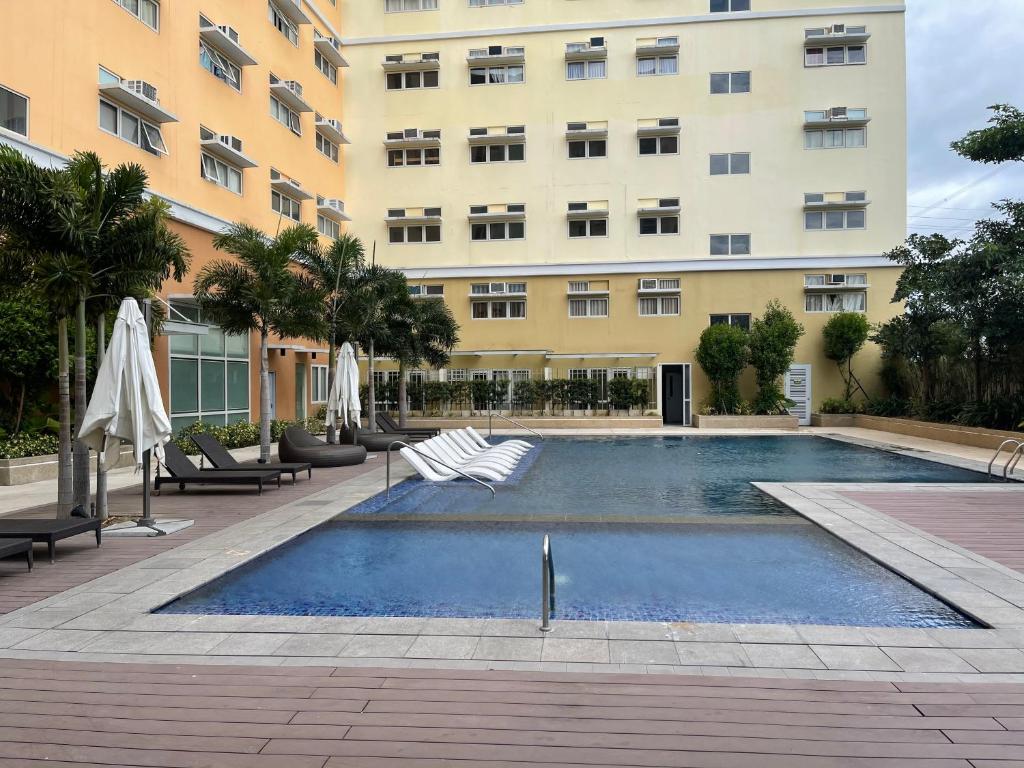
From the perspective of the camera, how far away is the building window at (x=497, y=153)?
27.8 m

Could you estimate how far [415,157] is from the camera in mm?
28328

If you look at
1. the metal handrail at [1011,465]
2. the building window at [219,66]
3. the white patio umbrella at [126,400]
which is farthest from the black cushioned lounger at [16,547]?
the building window at [219,66]

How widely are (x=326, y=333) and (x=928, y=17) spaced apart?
24573 millimetres

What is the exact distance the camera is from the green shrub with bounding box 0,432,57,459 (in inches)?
475

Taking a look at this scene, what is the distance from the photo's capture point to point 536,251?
90.4ft

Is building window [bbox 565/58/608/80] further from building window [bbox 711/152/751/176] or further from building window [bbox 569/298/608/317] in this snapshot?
building window [bbox 569/298/608/317]

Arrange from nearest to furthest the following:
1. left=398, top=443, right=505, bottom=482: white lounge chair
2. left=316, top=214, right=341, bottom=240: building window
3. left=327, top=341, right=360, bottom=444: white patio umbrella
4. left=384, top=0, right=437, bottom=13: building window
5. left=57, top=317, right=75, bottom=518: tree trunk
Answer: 1. left=57, top=317, right=75, bottom=518: tree trunk
2. left=398, top=443, right=505, bottom=482: white lounge chair
3. left=327, top=341, right=360, bottom=444: white patio umbrella
4. left=316, top=214, right=341, bottom=240: building window
5. left=384, top=0, right=437, bottom=13: building window

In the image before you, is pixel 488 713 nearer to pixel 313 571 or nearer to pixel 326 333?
pixel 313 571

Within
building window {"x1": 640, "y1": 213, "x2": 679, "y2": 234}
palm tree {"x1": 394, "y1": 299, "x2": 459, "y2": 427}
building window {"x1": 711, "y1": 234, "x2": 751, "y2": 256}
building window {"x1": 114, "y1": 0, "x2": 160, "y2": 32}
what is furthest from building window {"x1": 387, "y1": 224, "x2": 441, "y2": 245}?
building window {"x1": 114, "y1": 0, "x2": 160, "y2": 32}

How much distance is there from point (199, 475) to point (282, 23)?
1832 cm

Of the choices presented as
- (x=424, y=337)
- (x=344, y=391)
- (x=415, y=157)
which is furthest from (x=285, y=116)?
(x=344, y=391)

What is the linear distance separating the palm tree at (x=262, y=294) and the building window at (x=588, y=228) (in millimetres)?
14529

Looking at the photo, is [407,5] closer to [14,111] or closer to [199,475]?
[14,111]

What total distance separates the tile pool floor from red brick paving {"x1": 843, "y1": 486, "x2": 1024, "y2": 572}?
124cm
